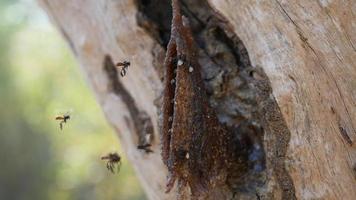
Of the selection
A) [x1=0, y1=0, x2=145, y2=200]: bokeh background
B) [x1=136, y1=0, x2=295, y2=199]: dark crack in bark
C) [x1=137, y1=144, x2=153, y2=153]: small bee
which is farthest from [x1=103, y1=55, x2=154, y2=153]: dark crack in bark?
[x1=0, y1=0, x2=145, y2=200]: bokeh background

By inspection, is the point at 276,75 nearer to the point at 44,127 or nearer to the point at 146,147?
the point at 146,147

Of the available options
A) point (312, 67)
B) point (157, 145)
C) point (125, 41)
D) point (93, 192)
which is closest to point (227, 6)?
point (312, 67)

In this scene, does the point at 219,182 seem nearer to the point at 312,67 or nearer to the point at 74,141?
the point at 312,67

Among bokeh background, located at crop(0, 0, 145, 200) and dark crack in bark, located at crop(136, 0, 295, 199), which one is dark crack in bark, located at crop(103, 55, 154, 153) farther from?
bokeh background, located at crop(0, 0, 145, 200)

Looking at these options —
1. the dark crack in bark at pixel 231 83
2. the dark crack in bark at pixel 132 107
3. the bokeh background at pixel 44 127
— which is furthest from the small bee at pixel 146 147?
the bokeh background at pixel 44 127

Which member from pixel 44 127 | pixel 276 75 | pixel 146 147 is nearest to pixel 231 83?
pixel 276 75

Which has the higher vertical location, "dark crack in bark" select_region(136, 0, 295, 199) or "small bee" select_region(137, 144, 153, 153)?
"dark crack in bark" select_region(136, 0, 295, 199)
